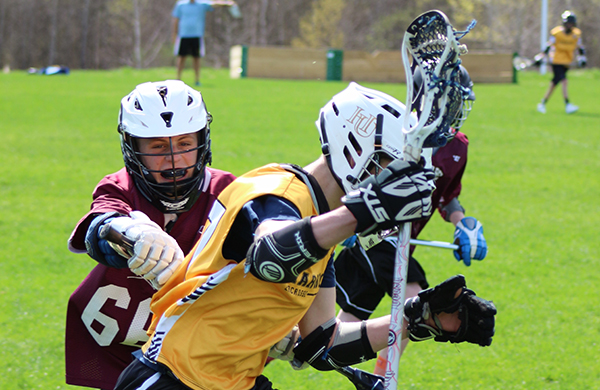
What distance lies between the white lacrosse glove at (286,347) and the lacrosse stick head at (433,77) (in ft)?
3.84

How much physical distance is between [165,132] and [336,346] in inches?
52.8

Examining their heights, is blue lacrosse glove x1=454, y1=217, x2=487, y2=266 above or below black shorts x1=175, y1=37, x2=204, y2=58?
above

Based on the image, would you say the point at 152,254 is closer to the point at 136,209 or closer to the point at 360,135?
the point at 136,209

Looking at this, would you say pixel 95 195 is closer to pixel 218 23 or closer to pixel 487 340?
pixel 487 340

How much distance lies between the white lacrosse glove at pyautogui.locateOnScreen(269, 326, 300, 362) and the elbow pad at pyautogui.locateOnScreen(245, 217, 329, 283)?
91 cm

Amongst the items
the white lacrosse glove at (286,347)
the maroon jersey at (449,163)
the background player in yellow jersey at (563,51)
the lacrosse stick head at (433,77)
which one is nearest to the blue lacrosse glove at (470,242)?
the maroon jersey at (449,163)

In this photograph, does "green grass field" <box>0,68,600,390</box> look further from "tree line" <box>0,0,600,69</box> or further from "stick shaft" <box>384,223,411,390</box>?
"tree line" <box>0,0,600,69</box>

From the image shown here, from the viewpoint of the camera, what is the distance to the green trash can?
23812mm

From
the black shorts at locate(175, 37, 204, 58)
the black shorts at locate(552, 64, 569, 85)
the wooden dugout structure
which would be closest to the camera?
the black shorts at locate(552, 64, 569, 85)

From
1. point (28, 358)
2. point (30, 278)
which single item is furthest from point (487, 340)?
point (30, 278)

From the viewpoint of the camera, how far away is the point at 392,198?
214cm

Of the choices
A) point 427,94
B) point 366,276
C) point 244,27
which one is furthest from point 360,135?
point 244,27

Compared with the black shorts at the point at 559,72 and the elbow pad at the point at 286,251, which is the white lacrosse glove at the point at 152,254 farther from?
the black shorts at the point at 559,72

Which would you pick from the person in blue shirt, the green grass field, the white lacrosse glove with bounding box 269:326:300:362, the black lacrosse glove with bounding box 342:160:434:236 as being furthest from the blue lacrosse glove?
the person in blue shirt
